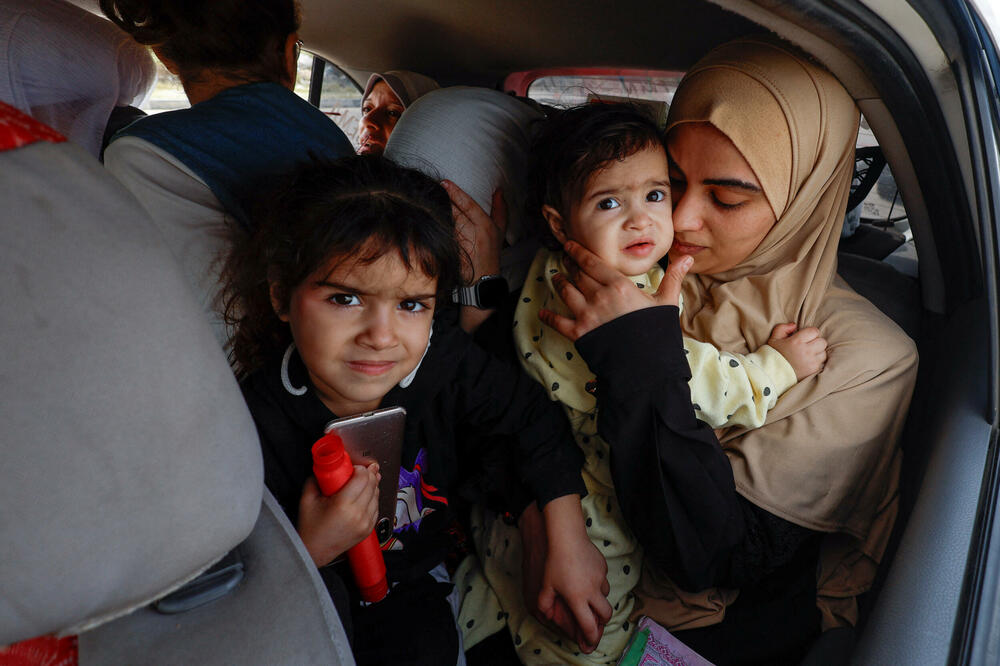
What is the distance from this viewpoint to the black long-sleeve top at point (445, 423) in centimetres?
133

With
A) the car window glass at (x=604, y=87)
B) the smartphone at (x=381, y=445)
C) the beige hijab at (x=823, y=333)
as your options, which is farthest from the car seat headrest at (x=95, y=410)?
the car window glass at (x=604, y=87)

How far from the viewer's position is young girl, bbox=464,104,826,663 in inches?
52.2

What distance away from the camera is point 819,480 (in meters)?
1.30

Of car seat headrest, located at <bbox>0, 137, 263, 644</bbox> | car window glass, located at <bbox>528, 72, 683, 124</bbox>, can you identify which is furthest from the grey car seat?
car window glass, located at <bbox>528, 72, 683, 124</bbox>

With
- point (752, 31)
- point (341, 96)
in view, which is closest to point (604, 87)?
point (752, 31)

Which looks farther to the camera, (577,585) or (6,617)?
(577,585)

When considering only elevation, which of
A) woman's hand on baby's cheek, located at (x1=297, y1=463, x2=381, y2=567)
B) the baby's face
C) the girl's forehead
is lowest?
woman's hand on baby's cheek, located at (x1=297, y1=463, x2=381, y2=567)

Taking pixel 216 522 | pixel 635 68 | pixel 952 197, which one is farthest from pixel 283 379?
pixel 635 68

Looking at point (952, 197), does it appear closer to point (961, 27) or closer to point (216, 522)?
point (961, 27)

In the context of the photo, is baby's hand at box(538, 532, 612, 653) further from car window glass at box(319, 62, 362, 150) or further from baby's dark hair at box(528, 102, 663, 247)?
car window glass at box(319, 62, 362, 150)

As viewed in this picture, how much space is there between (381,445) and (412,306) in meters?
0.32

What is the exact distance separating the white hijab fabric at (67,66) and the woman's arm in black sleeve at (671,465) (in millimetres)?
1725

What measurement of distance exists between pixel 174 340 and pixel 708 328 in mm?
1214

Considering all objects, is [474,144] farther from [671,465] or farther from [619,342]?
[671,465]
